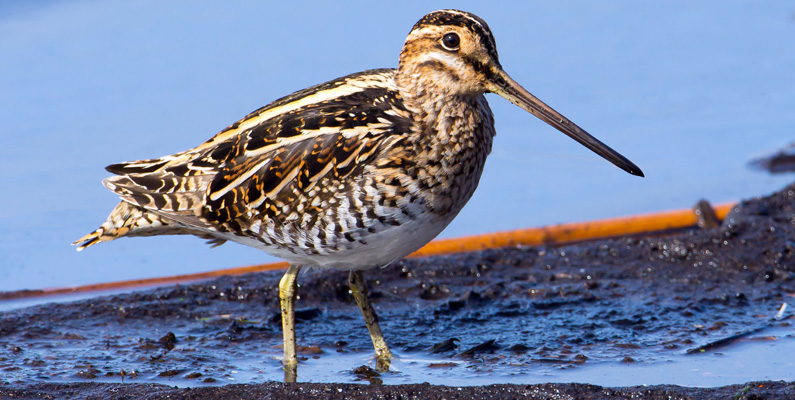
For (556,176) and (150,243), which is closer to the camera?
(150,243)

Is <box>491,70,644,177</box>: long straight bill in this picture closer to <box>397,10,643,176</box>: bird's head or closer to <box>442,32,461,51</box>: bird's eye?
<box>397,10,643,176</box>: bird's head

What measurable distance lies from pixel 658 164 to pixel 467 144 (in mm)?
4064

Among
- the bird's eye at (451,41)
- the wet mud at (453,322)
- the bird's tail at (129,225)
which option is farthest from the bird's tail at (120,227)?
the bird's eye at (451,41)

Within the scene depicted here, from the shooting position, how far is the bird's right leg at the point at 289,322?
20.7 feet

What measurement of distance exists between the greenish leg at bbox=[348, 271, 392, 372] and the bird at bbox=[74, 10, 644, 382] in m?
0.06

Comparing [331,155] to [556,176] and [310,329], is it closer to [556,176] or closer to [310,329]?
[310,329]

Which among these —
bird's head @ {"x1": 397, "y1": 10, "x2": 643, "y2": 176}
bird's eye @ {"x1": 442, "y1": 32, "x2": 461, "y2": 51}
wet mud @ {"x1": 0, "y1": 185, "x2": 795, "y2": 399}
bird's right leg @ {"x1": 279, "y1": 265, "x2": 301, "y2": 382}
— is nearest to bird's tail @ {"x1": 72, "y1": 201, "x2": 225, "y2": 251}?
bird's right leg @ {"x1": 279, "y1": 265, "x2": 301, "y2": 382}

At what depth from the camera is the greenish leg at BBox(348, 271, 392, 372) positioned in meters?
6.44

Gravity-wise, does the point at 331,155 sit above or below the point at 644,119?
below

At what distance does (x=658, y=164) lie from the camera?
31.6 feet

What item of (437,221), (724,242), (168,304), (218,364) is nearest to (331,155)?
(437,221)

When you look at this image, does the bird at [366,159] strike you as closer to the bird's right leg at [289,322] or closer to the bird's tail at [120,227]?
the bird's right leg at [289,322]

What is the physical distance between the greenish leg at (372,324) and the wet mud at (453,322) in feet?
0.33

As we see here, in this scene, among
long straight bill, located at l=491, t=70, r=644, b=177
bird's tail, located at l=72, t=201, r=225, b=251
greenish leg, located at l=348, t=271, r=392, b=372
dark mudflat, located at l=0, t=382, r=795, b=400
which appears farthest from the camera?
bird's tail, located at l=72, t=201, r=225, b=251
